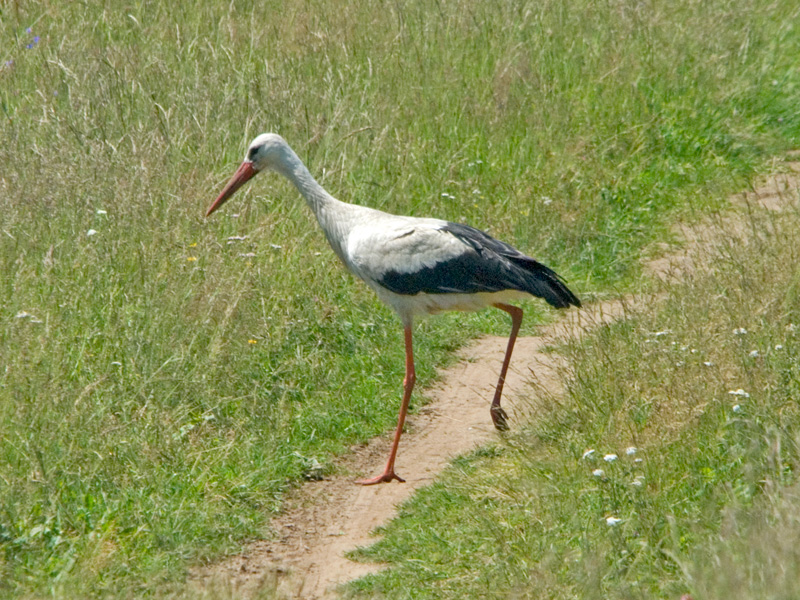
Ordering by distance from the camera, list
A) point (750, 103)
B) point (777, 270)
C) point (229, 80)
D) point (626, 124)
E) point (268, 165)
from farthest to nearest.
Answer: point (750, 103) < point (626, 124) < point (229, 80) < point (268, 165) < point (777, 270)

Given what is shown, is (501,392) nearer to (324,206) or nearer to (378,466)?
(378,466)

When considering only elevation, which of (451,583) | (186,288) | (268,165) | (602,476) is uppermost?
(268,165)

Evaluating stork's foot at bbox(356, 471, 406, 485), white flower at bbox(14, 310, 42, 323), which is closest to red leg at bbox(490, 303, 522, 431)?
stork's foot at bbox(356, 471, 406, 485)

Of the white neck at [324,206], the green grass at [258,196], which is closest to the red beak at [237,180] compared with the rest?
the white neck at [324,206]

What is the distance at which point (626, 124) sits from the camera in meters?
9.27

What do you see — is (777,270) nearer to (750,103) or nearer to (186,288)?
(186,288)

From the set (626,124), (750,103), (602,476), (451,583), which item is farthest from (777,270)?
(750,103)

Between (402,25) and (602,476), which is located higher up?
(402,25)

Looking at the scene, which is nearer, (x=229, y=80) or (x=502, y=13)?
(x=229, y=80)

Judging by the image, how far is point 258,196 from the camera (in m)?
7.31

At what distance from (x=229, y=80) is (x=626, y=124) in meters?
3.40

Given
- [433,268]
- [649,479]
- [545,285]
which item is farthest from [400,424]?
[649,479]

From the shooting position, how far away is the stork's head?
20.4ft

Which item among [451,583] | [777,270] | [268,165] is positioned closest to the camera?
[451,583]
